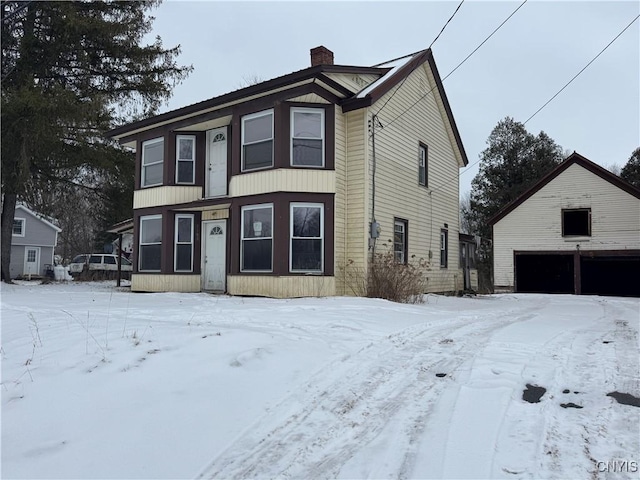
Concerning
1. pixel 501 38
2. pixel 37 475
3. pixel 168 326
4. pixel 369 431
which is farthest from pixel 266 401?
pixel 501 38

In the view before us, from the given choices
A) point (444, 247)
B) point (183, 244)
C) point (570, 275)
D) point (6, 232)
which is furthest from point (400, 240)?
point (570, 275)

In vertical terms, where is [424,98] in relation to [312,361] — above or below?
above

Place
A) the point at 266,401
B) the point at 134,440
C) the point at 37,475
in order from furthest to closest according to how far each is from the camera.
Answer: the point at 266,401 → the point at 134,440 → the point at 37,475

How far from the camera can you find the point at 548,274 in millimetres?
28156

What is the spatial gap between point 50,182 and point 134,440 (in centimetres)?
1966

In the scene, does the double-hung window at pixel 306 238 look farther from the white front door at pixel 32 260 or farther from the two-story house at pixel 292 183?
the white front door at pixel 32 260

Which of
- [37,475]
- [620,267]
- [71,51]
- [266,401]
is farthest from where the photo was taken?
[620,267]

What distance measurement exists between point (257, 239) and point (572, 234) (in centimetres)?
1858

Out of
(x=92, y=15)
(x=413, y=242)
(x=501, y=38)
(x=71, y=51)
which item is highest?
(x=92, y=15)

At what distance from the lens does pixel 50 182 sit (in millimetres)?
20000

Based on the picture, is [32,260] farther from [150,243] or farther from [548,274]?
[548,274]

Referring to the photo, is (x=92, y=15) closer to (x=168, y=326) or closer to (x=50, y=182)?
(x=50, y=182)

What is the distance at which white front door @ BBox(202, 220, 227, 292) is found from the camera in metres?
14.4

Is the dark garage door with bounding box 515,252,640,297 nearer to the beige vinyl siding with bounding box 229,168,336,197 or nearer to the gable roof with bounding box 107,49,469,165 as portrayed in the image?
the gable roof with bounding box 107,49,469,165
